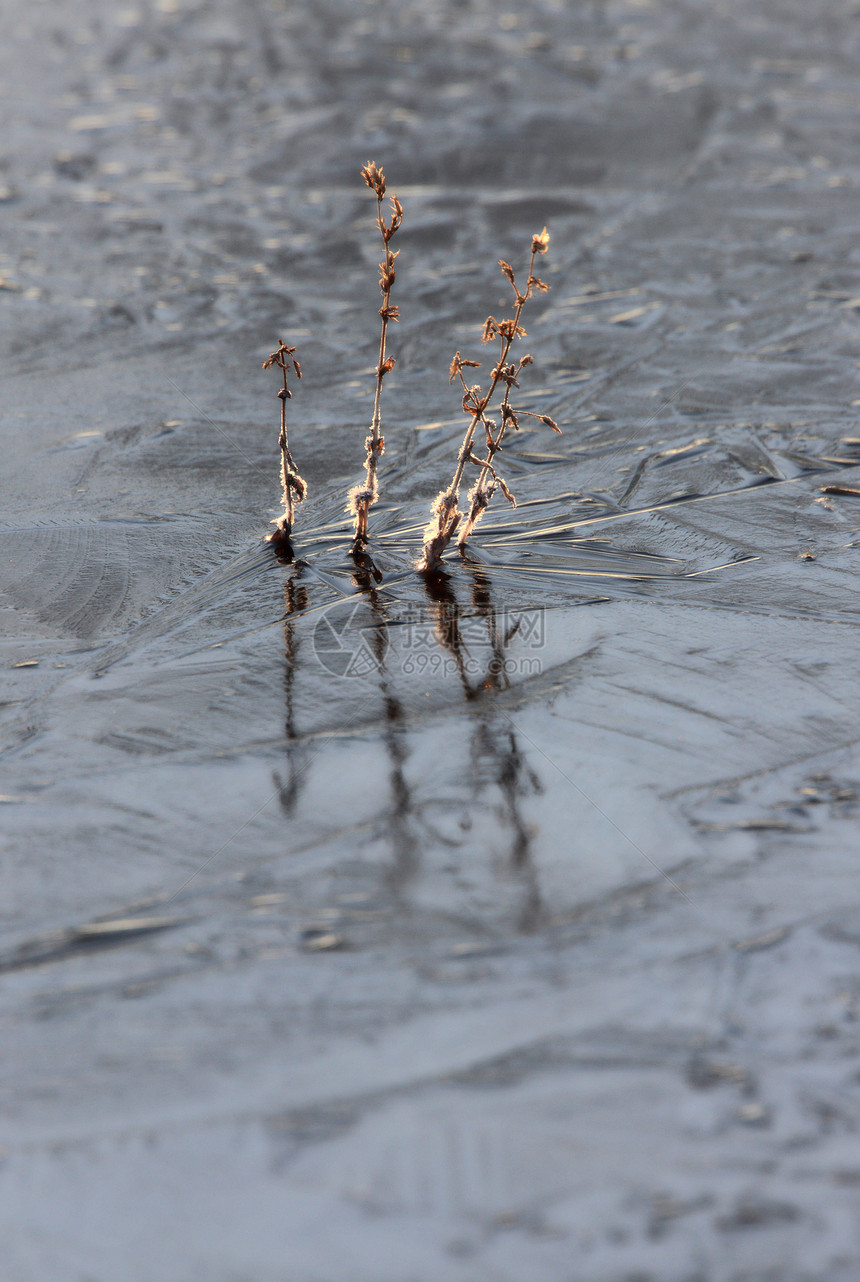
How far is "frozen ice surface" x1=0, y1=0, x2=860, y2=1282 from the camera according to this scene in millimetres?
1346

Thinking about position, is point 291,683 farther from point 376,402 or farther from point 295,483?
point 376,402

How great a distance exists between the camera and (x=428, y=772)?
1.94 meters

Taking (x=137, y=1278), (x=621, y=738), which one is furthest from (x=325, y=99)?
(x=137, y=1278)

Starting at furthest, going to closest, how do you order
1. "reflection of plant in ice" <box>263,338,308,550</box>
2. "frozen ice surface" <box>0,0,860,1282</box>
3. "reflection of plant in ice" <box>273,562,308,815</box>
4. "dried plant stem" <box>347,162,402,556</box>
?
"reflection of plant in ice" <box>263,338,308,550</box>, "dried plant stem" <box>347,162,402,556</box>, "reflection of plant in ice" <box>273,562,308,815</box>, "frozen ice surface" <box>0,0,860,1282</box>

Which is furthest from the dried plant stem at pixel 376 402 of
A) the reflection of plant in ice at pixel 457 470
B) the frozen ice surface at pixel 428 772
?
the frozen ice surface at pixel 428 772

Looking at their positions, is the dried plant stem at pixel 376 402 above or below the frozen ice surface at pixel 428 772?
above

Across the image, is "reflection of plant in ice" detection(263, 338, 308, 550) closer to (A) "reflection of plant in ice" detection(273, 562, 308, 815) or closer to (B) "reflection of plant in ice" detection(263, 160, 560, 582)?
(B) "reflection of plant in ice" detection(263, 160, 560, 582)

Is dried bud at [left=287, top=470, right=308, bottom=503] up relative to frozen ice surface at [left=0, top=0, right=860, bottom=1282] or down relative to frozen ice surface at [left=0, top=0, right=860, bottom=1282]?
up

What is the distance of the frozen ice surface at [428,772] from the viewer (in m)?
1.35

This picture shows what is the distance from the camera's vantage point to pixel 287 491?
8.07 feet

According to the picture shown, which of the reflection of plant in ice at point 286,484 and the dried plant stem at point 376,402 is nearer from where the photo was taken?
the dried plant stem at point 376,402

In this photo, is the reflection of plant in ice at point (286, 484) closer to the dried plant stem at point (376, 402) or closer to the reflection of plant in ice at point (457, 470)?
the reflection of plant in ice at point (457, 470)

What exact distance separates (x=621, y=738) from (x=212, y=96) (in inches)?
218

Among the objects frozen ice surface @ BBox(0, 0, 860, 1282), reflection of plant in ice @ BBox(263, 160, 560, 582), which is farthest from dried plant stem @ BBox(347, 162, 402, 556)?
frozen ice surface @ BBox(0, 0, 860, 1282)
